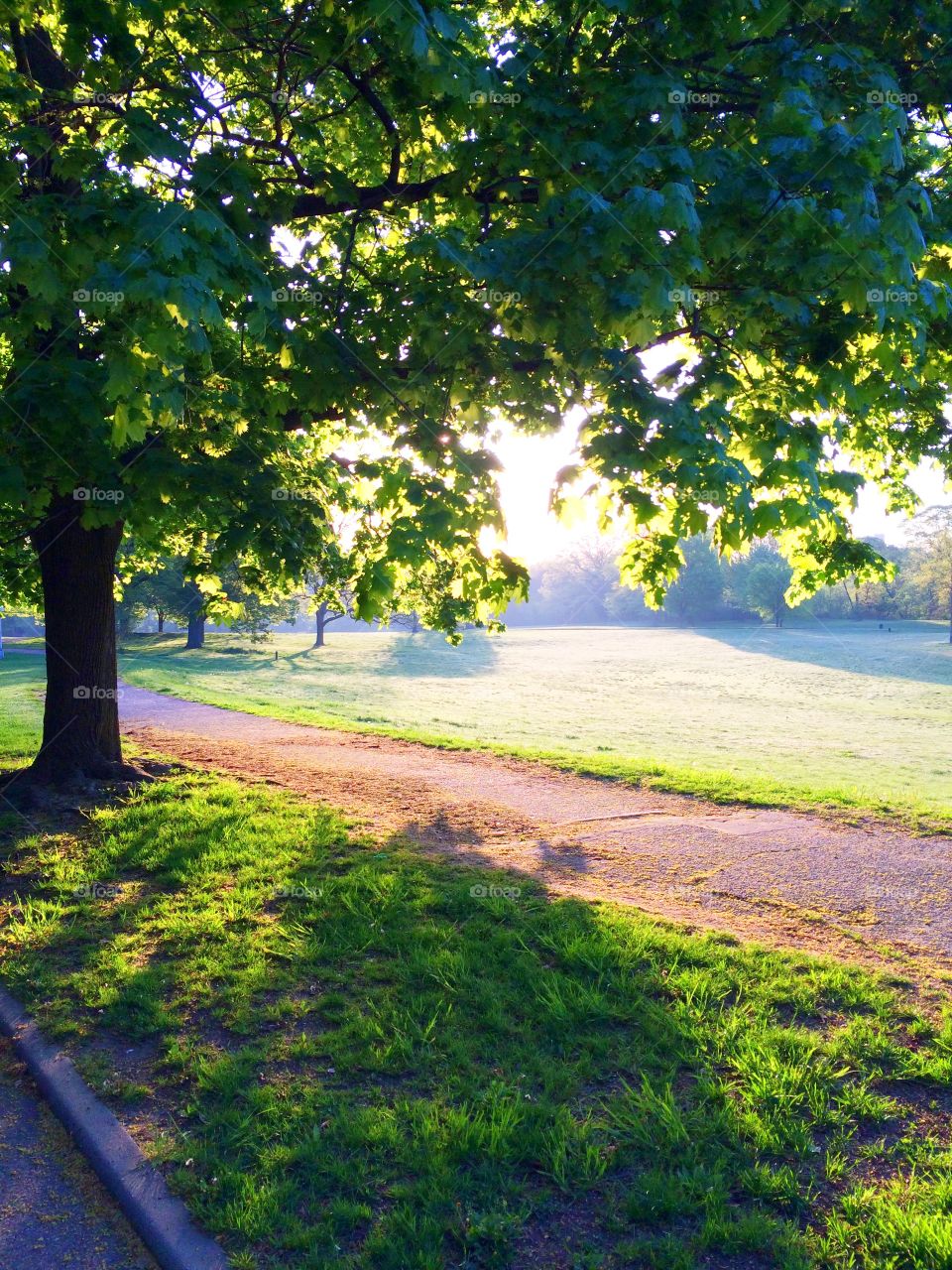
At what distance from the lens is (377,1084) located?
12.6 feet

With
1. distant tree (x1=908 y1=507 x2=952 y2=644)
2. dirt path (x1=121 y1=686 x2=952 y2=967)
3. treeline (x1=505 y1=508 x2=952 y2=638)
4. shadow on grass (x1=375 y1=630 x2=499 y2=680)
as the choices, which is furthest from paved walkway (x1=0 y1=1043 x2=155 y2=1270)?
distant tree (x1=908 y1=507 x2=952 y2=644)

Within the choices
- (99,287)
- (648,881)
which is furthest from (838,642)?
(99,287)

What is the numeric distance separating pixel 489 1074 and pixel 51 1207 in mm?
1905

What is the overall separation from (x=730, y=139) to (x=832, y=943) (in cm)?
548

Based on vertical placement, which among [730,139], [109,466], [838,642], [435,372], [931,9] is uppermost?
[931,9]

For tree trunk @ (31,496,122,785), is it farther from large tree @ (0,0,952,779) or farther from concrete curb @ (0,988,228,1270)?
concrete curb @ (0,988,228,1270)

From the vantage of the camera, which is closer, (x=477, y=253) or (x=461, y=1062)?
(x=461, y=1062)

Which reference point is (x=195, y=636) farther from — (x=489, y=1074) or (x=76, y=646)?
(x=489, y=1074)

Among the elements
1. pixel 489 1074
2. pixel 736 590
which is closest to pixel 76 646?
pixel 489 1074

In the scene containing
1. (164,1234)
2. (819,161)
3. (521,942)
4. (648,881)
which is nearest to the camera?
(164,1234)

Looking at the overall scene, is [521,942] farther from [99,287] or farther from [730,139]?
[730,139]

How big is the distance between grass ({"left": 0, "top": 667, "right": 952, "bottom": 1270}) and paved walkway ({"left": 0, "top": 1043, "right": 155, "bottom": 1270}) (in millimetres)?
251

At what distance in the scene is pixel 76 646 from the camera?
9008 millimetres

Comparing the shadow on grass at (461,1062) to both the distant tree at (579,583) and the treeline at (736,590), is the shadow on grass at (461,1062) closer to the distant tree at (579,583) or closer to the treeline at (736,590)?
the treeline at (736,590)
